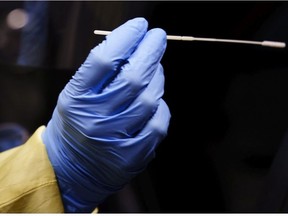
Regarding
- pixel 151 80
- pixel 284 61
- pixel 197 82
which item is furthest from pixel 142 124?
pixel 284 61

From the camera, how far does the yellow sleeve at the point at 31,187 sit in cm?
74

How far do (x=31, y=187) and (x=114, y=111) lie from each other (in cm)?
24

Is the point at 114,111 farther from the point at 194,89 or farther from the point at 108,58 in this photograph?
the point at 194,89

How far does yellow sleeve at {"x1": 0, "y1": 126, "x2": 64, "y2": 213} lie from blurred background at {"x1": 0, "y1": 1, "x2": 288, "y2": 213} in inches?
12.1

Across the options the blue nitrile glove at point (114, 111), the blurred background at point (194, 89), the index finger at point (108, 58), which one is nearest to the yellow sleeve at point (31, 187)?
the blue nitrile glove at point (114, 111)

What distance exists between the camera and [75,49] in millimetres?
963

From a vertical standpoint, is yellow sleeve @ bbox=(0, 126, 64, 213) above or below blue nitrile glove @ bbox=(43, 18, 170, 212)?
below

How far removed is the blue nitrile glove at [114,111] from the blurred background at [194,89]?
8.1 inches

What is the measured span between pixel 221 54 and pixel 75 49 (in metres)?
0.38

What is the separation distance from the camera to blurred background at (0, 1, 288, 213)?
90cm

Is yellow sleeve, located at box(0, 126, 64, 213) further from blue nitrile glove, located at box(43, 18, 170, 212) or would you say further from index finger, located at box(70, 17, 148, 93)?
index finger, located at box(70, 17, 148, 93)

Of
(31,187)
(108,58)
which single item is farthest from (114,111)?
(31,187)

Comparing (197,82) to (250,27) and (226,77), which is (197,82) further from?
(250,27)

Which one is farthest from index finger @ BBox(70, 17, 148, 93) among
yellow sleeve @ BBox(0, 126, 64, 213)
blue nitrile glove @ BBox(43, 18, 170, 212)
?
yellow sleeve @ BBox(0, 126, 64, 213)
